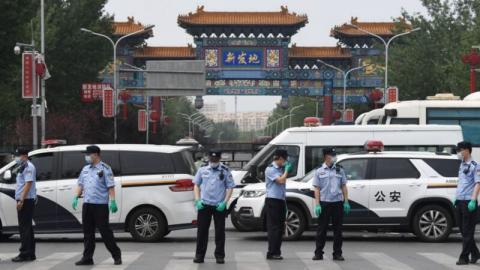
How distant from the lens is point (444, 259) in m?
14.2

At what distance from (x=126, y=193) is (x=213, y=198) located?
4.13 metres

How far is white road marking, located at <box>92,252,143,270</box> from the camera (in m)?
12.8

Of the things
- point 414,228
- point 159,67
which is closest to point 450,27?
point 159,67

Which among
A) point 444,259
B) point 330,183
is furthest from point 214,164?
point 444,259

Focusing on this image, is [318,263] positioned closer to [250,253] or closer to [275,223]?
[275,223]

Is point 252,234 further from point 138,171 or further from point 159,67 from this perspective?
point 159,67

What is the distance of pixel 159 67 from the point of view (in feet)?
137

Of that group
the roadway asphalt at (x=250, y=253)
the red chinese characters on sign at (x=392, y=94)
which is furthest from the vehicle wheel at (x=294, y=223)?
the red chinese characters on sign at (x=392, y=94)

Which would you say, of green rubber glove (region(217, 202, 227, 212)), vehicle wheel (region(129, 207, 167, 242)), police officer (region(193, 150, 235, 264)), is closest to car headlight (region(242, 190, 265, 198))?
vehicle wheel (region(129, 207, 167, 242))

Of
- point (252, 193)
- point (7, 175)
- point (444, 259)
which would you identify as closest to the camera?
point (444, 259)

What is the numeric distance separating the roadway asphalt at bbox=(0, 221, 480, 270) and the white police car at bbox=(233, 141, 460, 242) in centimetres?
34

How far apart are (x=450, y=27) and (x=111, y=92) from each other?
25.4 m

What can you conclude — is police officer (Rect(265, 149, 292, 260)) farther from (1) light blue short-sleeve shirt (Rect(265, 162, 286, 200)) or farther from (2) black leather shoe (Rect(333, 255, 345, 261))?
(2) black leather shoe (Rect(333, 255, 345, 261))

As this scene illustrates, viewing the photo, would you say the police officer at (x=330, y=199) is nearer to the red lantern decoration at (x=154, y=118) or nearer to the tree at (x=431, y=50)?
the tree at (x=431, y=50)
